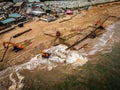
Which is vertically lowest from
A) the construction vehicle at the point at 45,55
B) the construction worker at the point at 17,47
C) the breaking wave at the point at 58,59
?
the breaking wave at the point at 58,59

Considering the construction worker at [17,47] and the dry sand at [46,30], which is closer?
the dry sand at [46,30]

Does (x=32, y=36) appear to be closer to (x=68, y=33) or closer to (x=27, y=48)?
(x=27, y=48)

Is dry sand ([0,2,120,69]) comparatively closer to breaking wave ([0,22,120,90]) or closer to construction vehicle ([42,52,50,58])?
breaking wave ([0,22,120,90])

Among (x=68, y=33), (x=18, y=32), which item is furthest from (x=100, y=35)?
(x=18, y=32)

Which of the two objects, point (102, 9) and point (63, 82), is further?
point (102, 9)

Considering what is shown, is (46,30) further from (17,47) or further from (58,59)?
(58,59)

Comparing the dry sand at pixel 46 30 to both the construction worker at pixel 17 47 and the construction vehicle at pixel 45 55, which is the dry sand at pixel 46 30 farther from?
the construction vehicle at pixel 45 55

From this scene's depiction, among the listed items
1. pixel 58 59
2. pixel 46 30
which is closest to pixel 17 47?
pixel 58 59

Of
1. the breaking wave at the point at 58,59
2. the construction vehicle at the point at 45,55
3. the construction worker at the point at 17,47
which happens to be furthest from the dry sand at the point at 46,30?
the construction vehicle at the point at 45,55
